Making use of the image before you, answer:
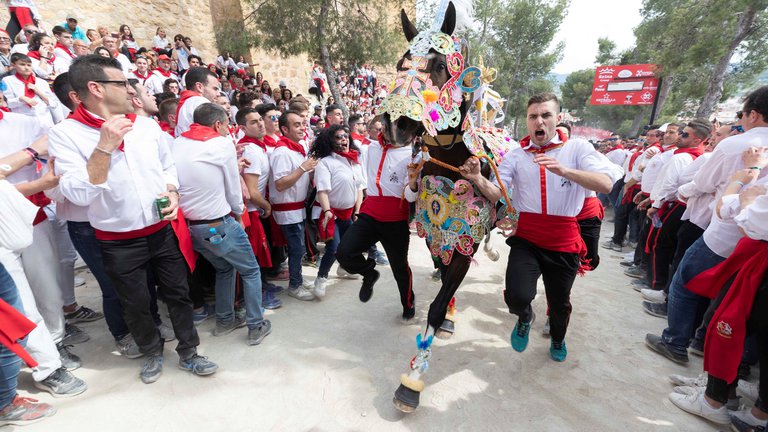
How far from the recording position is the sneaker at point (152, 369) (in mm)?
2522

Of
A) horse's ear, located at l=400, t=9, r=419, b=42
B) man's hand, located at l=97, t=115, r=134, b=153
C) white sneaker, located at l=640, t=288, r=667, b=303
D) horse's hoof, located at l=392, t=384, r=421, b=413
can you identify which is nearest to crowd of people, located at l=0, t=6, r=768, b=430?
man's hand, located at l=97, t=115, r=134, b=153

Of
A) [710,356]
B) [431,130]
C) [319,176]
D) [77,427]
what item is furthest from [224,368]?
[710,356]

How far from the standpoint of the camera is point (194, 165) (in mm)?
2596

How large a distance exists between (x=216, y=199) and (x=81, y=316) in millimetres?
2042

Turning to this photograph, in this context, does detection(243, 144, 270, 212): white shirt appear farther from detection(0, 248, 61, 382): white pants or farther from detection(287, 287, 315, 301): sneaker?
detection(0, 248, 61, 382): white pants

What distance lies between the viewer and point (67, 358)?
2.66 meters

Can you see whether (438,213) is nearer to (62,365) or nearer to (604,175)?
(604,175)

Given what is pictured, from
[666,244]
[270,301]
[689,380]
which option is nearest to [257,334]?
[270,301]

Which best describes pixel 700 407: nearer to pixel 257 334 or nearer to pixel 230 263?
pixel 257 334

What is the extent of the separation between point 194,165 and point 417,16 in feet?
43.3

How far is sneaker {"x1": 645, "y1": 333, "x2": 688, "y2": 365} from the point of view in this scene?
287 cm

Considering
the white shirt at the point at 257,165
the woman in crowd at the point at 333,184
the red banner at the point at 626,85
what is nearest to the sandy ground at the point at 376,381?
the woman in crowd at the point at 333,184

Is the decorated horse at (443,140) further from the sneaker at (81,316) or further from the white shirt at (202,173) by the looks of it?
the sneaker at (81,316)

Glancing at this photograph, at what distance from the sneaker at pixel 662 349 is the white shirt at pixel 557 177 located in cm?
163
